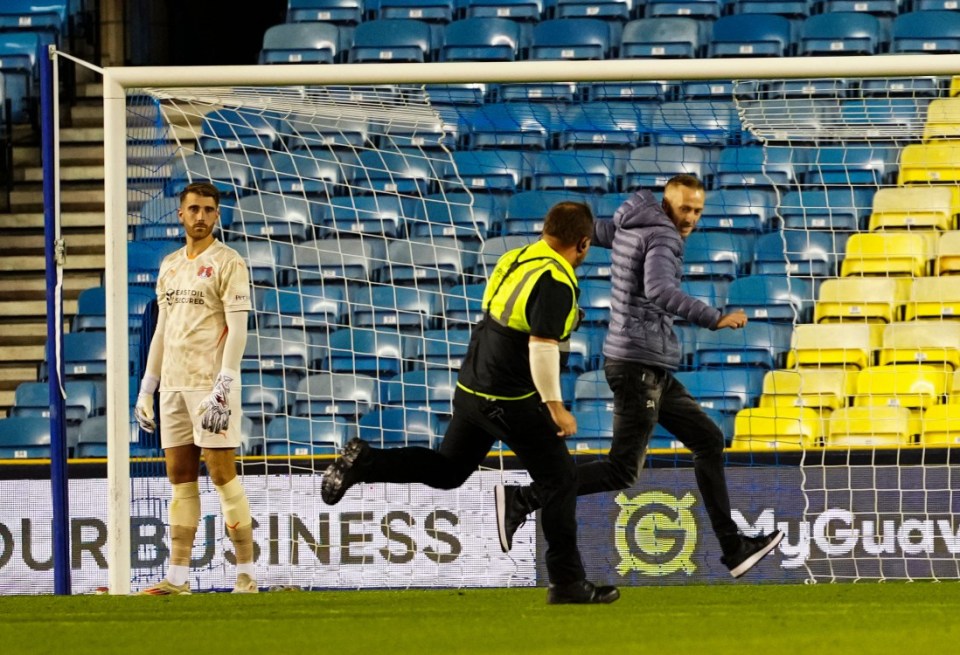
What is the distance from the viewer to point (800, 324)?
373 inches

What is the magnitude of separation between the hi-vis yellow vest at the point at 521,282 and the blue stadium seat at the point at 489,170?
13.5 ft

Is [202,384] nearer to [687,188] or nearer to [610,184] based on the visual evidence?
[687,188]

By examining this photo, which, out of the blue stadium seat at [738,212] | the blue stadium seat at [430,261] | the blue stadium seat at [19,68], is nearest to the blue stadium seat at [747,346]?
the blue stadium seat at [738,212]

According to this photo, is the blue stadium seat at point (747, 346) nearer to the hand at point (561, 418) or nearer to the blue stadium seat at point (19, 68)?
the hand at point (561, 418)

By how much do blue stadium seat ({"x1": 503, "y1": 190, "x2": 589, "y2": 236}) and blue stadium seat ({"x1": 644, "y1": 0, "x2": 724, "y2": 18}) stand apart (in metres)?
3.60

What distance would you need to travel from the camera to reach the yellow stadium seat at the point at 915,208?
9.29m

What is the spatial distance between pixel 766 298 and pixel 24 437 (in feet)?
15.6

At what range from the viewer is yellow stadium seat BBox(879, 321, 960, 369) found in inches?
358

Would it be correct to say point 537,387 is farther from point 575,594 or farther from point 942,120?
point 942,120

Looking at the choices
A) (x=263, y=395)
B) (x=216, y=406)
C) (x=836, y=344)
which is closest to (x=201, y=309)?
(x=216, y=406)

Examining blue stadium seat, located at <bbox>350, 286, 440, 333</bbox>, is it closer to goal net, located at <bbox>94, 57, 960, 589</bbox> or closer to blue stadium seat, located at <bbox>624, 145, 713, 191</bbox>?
goal net, located at <bbox>94, 57, 960, 589</bbox>

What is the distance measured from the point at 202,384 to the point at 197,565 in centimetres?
191

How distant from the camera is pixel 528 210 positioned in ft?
31.5

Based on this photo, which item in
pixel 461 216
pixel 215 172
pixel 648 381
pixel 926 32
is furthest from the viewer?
pixel 926 32
